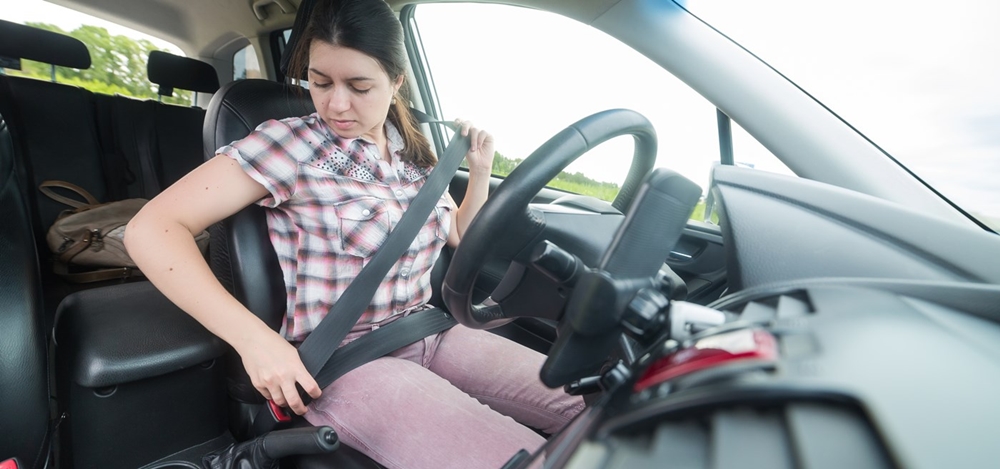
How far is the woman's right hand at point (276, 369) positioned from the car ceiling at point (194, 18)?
1.36m

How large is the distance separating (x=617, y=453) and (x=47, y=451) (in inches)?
43.8

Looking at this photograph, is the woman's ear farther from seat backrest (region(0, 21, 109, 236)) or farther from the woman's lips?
seat backrest (region(0, 21, 109, 236))

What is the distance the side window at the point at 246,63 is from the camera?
2.39 metres

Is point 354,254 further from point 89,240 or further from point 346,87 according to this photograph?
point 89,240

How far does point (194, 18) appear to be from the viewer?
232cm

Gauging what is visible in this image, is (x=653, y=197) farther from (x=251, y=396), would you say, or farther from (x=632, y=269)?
(x=251, y=396)

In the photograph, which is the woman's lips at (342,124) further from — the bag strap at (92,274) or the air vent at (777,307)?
the bag strap at (92,274)

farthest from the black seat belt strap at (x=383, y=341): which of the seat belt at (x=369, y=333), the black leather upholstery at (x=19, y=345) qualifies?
the black leather upholstery at (x=19, y=345)

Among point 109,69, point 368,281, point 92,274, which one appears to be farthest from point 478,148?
point 109,69

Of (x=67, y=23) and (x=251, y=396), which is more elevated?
(x=67, y=23)

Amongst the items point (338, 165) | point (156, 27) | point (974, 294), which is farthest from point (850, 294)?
point (156, 27)

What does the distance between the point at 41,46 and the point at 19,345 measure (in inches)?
62.6

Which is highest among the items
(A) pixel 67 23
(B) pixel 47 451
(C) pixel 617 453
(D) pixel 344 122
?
(A) pixel 67 23

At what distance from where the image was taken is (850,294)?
1.50 feet
